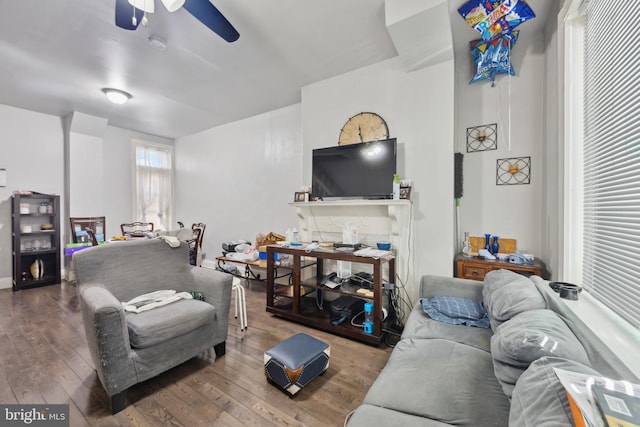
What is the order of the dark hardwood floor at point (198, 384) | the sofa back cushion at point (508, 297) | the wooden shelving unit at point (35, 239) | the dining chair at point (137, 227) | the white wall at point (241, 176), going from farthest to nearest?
the dining chair at point (137, 227) → the white wall at point (241, 176) → the wooden shelving unit at point (35, 239) → the dark hardwood floor at point (198, 384) → the sofa back cushion at point (508, 297)

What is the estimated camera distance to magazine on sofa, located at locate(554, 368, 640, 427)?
0.54 m

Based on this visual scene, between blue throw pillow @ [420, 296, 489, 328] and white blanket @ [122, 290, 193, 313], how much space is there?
1.94 meters

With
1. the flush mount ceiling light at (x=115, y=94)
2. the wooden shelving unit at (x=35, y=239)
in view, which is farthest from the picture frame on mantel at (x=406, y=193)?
the wooden shelving unit at (x=35, y=239)

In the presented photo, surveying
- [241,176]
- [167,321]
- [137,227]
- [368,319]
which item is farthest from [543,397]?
[137,227]

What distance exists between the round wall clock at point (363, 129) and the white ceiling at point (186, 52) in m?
0.60

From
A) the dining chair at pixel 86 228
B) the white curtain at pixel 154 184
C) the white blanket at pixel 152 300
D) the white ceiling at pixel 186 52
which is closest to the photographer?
the white blanket at pixel 152 300

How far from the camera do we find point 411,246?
2.55 meters

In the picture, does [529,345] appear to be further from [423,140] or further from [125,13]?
[125,13]

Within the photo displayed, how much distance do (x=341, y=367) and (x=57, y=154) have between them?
5817 mm

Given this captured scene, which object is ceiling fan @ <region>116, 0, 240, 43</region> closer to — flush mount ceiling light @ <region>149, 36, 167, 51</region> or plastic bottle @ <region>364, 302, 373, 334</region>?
flush mount ceiling light @ <region>149, 36, 167, 51</region>

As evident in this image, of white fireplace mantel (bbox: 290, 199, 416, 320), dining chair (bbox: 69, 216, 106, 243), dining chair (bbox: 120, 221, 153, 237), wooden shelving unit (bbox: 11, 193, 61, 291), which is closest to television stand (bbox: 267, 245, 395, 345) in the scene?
white fireplace mantel (bbox: 290, 199, 416, 320)

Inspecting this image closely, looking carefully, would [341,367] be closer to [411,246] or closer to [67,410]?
[411,246]

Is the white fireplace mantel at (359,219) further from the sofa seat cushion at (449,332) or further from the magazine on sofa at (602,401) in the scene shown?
the magazine on sofa at (602,401)

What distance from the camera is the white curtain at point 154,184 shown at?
17.4 ft
